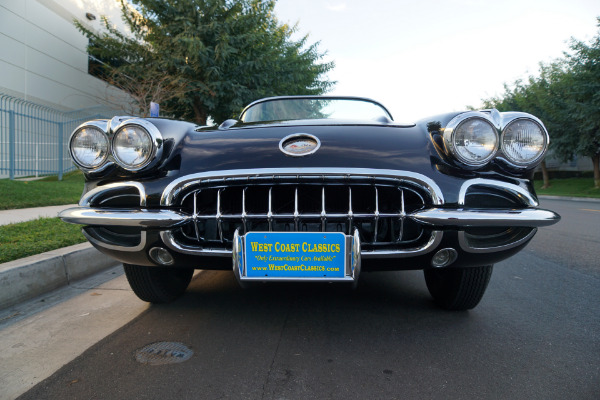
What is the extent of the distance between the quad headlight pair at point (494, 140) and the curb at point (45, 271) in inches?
101

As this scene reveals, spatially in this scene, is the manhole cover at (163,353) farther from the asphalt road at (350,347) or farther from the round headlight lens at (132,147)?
the round headlight lens at (132,147)

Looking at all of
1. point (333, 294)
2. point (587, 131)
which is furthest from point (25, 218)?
point (587, 131)

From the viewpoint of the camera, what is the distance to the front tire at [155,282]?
85.4 inches

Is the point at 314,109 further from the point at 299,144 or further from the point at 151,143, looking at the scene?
the point at 151,143

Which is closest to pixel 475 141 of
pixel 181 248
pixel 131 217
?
pixel 181 248

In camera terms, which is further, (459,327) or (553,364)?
(459,327)

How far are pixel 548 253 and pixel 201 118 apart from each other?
35.6 ft

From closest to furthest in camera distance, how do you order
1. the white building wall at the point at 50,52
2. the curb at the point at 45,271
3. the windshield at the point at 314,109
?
the curb at the point at 45,271 < the windshield at the point at 314,109 < the white building wall at the point at 50,52

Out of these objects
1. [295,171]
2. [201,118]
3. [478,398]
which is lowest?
[478,398]

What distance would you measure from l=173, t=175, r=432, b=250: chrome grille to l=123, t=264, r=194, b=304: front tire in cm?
52

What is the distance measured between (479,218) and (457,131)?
0.43 m

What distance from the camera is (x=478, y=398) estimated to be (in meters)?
1.42

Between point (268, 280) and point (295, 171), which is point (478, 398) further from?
point (295, 171)

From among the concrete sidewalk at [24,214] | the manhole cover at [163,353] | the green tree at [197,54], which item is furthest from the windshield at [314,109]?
the green tree at [197,54]
